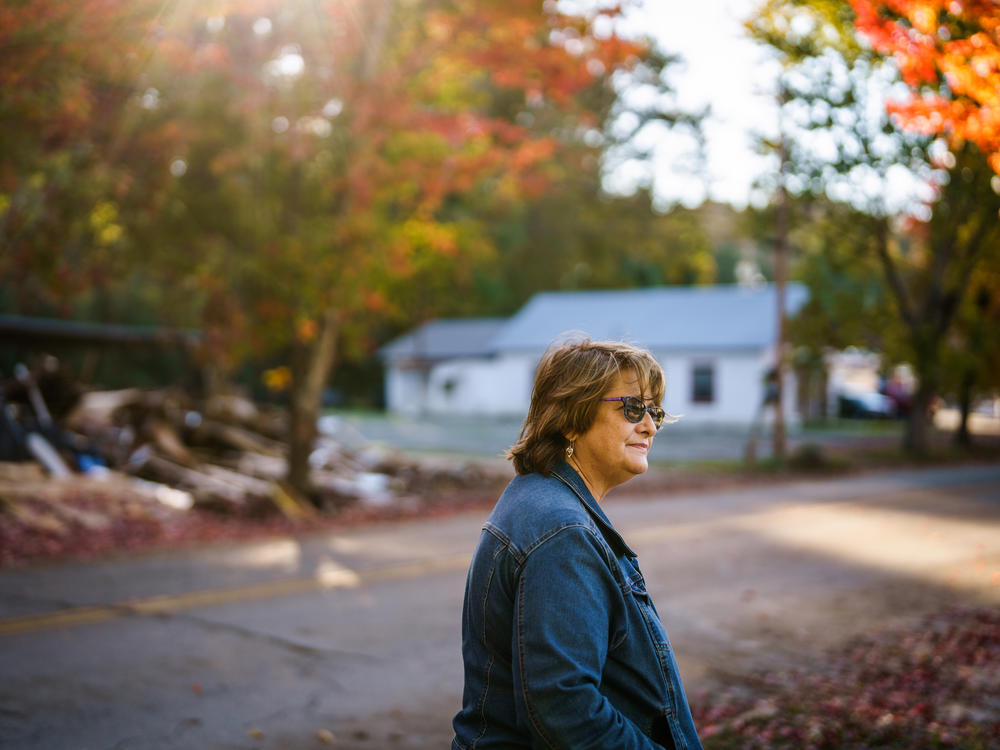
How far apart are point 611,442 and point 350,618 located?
245 inches

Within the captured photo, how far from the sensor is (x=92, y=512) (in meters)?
13.6

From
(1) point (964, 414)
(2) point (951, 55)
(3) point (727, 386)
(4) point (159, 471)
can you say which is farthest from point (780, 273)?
(2) point (951, 55)

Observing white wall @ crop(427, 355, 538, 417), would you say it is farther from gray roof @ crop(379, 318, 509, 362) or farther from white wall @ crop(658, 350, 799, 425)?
white wall @ crop(658, 350, 799, 425)

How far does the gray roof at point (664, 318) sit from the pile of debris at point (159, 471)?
22404mm

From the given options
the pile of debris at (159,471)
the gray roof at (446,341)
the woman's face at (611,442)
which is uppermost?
the gray roof at (446,341)

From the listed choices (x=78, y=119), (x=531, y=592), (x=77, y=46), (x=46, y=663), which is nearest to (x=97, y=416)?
(x=78, y=119)

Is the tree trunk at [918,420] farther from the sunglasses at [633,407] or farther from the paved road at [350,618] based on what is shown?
the sunglasses at [633,407]

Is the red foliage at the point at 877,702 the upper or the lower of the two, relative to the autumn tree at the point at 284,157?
lower

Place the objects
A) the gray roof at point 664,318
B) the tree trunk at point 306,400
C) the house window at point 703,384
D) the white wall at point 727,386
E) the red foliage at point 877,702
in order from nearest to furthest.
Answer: the red foliage at point 877,702 → the tree trunk at point 306,400 → the white wall at point 727,386 → the gray roof at point 664,318 → the house window at point 703,384

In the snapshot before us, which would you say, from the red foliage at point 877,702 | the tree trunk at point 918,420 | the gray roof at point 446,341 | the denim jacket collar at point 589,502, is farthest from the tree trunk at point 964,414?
the denim jacket collar at point 589,502

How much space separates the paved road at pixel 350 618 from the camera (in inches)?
231

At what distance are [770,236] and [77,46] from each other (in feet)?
67.3

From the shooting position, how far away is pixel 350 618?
334 inches

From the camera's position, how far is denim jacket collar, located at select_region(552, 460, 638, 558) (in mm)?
2643
